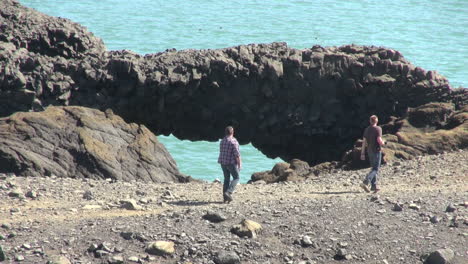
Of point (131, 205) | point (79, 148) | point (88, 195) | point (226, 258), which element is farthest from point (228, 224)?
point (79, 148)

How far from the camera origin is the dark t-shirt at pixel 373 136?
20391 millimetres

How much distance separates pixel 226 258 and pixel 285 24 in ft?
242

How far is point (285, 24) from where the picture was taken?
8744cm

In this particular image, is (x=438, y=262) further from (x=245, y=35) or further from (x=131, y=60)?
(x=245, y=35)

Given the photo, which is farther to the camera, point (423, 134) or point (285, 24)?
point (285, 24)

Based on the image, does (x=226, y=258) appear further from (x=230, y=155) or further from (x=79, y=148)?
(x=79, y=148)

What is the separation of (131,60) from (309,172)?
8539 mm

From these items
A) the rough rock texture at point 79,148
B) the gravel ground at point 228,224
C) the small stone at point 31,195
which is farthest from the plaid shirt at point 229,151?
the rough rock texture at point 79,148

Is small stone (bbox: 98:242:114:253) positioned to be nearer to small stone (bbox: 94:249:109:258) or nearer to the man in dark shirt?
small stone (bbox: 94:249:109:258)

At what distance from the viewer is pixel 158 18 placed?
291 ft

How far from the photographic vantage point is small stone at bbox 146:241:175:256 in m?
15.3

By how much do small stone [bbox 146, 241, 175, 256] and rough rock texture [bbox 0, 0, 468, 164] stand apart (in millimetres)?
13766

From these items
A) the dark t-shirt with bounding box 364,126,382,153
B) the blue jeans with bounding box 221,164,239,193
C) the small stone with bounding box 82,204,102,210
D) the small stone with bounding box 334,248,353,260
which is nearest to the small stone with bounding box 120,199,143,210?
the small stone with bounding box 82,204,102,210

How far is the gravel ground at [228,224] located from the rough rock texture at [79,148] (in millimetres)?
1659
